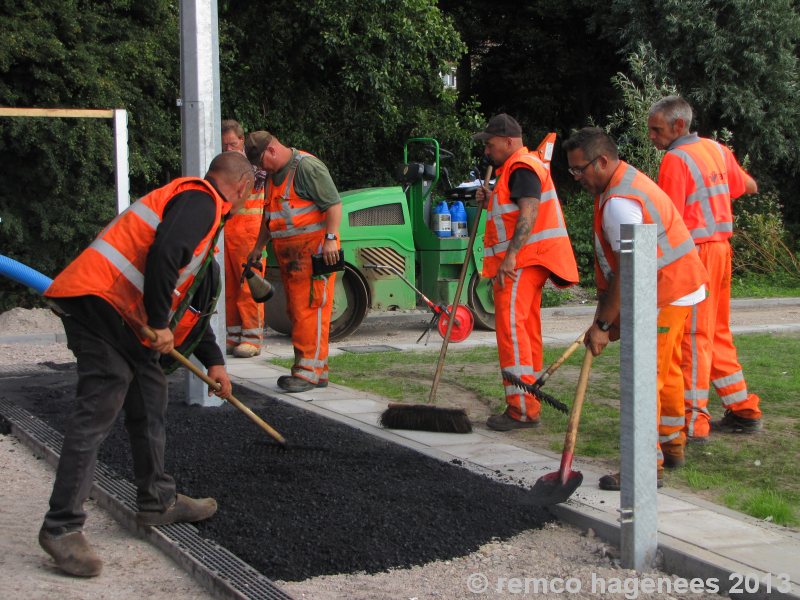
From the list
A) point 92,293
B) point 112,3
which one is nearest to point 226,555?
point 92,293

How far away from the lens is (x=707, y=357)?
247 inches

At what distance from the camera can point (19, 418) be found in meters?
6.95

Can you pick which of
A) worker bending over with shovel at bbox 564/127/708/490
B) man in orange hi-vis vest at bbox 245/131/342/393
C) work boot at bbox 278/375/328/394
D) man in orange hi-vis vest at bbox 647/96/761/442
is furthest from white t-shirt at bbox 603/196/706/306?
work boot at bbox 278/375/328/394

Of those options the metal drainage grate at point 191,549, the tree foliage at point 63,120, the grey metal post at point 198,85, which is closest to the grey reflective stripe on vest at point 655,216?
the metal drainage grate at point 191,549

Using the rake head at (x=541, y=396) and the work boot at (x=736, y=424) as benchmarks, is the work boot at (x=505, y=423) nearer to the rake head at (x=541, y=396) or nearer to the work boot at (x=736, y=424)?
the rake head at (x=541, y=396)

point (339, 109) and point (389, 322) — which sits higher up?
point (339, 109)

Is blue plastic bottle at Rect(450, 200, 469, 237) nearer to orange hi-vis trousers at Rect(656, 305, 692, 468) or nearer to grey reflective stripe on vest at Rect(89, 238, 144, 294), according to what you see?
orange hi-vis trousers at Rect(656, 305, 692, 468)

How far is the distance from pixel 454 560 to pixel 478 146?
15.7 metres

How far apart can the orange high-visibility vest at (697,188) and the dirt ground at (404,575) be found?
2261mm

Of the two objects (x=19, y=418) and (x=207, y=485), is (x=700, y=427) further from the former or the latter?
(x=19, y=418)

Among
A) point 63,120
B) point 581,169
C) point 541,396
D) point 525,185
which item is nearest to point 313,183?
point 525,185

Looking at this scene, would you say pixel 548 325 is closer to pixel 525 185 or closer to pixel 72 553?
pixel 525 185

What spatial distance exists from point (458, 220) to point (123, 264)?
23.7 feet

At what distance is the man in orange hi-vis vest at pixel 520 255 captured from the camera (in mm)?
6723
